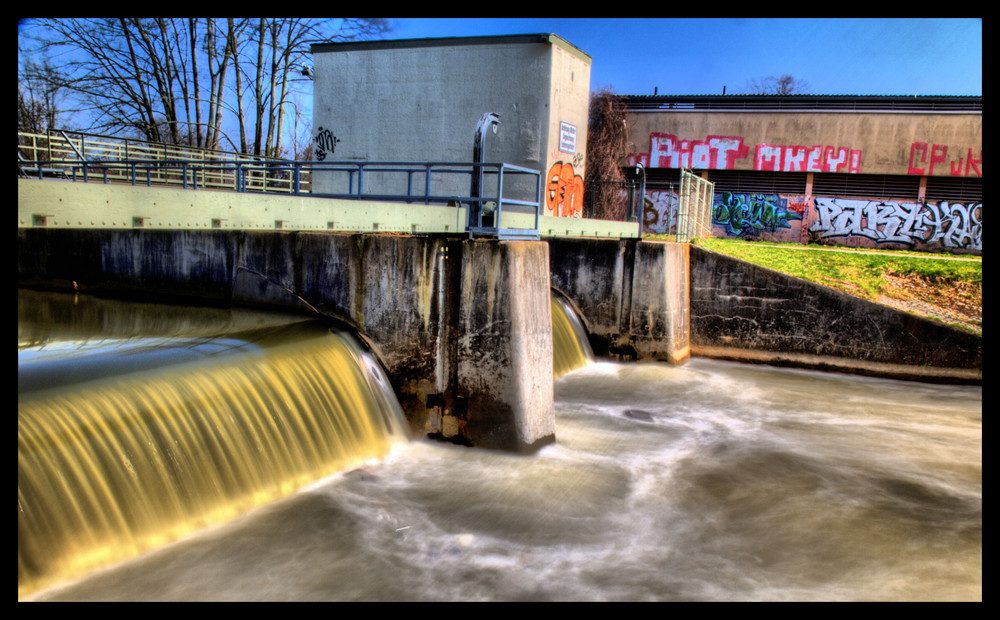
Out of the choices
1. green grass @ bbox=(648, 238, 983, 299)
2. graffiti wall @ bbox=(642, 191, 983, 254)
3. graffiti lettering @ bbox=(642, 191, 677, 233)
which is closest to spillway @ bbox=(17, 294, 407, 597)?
green grass @ bbox=(648, 238, 983, 299)

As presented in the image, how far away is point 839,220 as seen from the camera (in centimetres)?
2989

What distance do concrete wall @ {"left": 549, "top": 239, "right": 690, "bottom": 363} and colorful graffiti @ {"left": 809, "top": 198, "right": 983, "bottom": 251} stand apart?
17666mm

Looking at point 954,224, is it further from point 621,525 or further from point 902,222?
point 621,525

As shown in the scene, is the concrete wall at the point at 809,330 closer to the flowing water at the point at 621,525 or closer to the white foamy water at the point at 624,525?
the flowing water at the point at 621,525

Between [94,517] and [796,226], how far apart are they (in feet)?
97.6

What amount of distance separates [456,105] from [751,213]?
46.2 feet

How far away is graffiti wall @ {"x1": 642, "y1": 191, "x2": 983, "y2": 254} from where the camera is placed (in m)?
29.0

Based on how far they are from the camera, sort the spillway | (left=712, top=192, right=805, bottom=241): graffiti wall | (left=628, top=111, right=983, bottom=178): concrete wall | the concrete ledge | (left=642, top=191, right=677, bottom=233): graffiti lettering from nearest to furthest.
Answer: the spillway
the concrete ledge
(left=628, top=111, right=983, bottom=178): concrete wall
(left=712, top=192, right=805, bottom=241): graffiti wall
(left=642, top=191, right=677, bottom=233): graffiti lettering

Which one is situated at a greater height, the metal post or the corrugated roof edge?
the corrugated roof edge

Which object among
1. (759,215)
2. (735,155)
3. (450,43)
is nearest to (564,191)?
(450,43)

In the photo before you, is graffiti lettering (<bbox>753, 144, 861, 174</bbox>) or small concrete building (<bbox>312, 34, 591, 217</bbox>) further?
graffiti lettering (<bbox>753, 144, 861, 174</bbox>)

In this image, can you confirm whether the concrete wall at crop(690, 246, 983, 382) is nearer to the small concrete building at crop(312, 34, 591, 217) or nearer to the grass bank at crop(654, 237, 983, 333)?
the grass bank at crop(654, 237, 983, 333)
